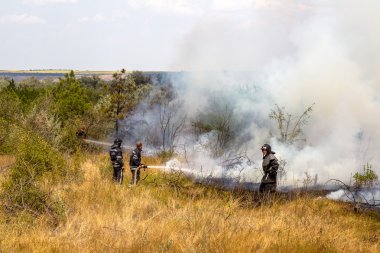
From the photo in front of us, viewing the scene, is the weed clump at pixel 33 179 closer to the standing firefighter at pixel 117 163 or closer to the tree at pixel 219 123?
the standing firefighter at pixel 117 163

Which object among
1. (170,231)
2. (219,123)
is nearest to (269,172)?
(170,231)

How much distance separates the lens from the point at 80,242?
4484mm

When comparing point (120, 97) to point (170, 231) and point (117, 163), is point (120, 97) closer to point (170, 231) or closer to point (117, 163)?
point (117, 163)

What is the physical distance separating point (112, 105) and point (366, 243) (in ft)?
49.4

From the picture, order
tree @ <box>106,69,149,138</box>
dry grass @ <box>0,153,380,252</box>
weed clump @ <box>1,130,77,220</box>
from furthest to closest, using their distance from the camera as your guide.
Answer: tree @ <box>106,69,149,138</box> → weed clump @ <box>1,130,77,220</box> → dry grass @ <box>0,153,380,252</box>

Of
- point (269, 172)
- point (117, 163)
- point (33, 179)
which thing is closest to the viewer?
point (33, 179)

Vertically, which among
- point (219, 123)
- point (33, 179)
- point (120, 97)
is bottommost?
point (33, 179)

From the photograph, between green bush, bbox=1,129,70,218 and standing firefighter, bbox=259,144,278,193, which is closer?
green bush, bbox=1,129,70,218

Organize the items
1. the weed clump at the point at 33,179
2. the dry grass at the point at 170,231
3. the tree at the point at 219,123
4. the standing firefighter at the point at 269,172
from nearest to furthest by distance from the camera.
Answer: the dry grass at the point at 170,231 → the weed clump at the point at 33,179 → the standing firefighter at the point at 269,172 → the tree at the point at 219,123

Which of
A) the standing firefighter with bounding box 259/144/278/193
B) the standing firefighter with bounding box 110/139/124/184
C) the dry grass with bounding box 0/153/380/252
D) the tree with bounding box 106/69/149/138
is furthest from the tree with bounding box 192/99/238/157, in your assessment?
the dry grass with bounding box 0/153/380/252

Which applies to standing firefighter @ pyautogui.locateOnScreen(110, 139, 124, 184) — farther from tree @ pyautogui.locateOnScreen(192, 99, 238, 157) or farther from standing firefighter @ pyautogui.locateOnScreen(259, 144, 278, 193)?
tree @ pyautogui.locateOnScreen(192, 99, 238, 157)

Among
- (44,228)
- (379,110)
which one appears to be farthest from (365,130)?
(44,228)

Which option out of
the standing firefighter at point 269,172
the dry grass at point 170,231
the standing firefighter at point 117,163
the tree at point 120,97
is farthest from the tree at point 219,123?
the dry grass at point 170,231

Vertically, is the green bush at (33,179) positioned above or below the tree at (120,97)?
below
